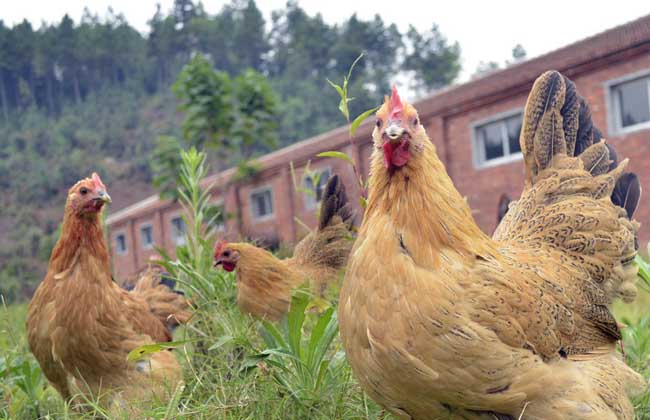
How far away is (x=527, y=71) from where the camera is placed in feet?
39.9

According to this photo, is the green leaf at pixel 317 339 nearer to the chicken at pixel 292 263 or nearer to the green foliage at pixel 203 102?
the chicken at pixel 292 263

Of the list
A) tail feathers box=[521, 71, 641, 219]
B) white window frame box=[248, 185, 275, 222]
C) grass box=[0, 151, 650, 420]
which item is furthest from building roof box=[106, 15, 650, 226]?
tail feathers box=[521, 71, 641, 219]

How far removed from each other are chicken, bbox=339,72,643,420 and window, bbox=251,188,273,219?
1919 centimetres

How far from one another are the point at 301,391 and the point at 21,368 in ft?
6.88

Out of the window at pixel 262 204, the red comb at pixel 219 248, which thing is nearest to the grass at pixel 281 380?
the red comb at pixel 219 248

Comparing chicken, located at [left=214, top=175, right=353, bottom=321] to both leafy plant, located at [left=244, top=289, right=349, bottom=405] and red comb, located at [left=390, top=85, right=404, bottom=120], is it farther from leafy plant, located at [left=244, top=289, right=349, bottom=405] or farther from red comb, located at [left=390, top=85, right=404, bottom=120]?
red comb, located at [left=390, top=85, right=404, bottom=120]

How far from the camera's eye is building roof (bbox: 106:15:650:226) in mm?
10537

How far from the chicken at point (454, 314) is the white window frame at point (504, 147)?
11.4 m

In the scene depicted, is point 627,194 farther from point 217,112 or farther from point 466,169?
point 217,112

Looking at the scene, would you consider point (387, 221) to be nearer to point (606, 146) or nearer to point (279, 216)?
point (606, 146)

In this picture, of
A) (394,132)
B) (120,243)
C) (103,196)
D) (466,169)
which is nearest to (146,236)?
(120,243)

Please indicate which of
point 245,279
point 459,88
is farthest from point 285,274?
point 459,88

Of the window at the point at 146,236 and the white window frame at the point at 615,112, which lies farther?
the window at the point at 146,236

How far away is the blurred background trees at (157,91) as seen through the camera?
2198 centimetres
